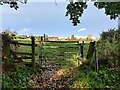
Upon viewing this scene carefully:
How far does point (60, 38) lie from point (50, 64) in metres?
1.54

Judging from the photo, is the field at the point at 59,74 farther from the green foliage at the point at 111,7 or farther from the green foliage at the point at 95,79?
the green foliage at the point at 111,7

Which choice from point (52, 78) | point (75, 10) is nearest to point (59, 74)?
point (52, 78)

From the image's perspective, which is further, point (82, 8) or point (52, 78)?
point (52, 78)

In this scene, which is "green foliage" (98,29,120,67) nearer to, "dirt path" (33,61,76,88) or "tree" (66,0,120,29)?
"dirt path" (33,61,76,88)

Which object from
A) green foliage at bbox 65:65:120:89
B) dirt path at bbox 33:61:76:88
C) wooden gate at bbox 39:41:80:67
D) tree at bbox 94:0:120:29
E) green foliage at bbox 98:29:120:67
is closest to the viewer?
tree at bbox 94:0:120:29

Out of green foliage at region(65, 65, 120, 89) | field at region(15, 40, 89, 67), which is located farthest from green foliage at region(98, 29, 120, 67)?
field at region(15, 40, 89, 67)

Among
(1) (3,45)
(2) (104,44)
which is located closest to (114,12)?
(2) (104,44)

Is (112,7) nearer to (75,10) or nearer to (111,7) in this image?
(111,7)

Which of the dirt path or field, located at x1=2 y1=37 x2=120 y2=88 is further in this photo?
the dirt path

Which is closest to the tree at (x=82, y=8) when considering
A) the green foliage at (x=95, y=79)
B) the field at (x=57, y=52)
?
the green foliage at (x=95, y=79)

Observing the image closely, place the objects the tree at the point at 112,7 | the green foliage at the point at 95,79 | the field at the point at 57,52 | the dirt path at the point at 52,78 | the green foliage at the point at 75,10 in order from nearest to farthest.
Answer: the tree at the point at 112,7 < the green foliage at the point at 75,10 < the green foliage at the point at 95,79 < the dirt path at the point at 52,78 < the field at the point at 57,52

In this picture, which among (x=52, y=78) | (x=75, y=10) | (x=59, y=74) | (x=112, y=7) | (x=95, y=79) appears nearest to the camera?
(x=112, y=7)

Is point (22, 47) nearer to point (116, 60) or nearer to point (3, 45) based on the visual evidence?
point (3, 45)

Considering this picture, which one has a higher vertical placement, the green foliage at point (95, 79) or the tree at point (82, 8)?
the tree at point (82, 8)
